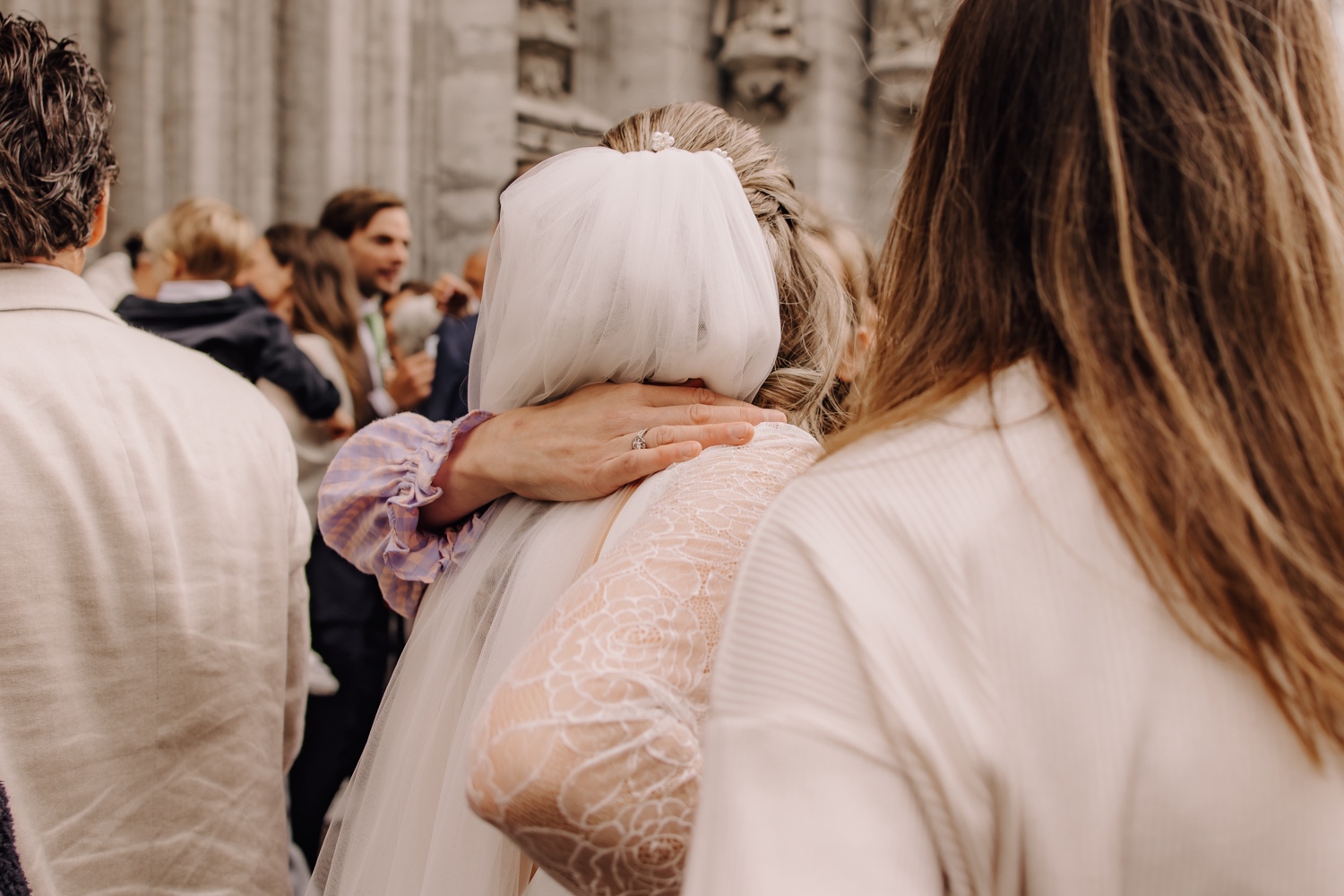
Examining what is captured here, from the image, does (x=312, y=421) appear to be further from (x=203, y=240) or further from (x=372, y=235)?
(x=372, y=235)

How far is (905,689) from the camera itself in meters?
0.65

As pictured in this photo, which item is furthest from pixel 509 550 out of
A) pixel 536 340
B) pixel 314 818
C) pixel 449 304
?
pixel 449 304

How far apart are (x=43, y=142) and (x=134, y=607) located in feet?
2.26

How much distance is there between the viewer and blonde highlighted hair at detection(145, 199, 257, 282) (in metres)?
3.53

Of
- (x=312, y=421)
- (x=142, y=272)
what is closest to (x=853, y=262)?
(x=312, y=421)

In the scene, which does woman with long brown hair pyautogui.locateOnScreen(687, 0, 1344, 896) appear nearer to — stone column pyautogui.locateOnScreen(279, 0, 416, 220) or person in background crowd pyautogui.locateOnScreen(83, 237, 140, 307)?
person in background crowd pyautogui.locateOnScreen(83, 237, 140, 307)

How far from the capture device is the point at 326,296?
3.87 metres

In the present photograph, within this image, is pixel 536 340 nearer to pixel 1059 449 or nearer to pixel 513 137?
pixel 1059 449

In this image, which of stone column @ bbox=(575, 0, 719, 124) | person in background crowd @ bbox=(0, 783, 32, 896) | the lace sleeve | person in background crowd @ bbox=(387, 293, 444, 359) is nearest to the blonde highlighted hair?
person in background crowd @ bbox=(387, 293, 444, 359)

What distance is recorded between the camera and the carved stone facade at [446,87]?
5336 mm

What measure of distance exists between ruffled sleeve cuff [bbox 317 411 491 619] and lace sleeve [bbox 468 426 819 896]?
1.78ft

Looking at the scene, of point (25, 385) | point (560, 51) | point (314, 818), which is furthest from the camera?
point (560, 51)

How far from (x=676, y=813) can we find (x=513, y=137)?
628cm

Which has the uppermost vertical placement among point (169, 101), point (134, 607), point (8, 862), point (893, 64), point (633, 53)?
point (633, 53)
